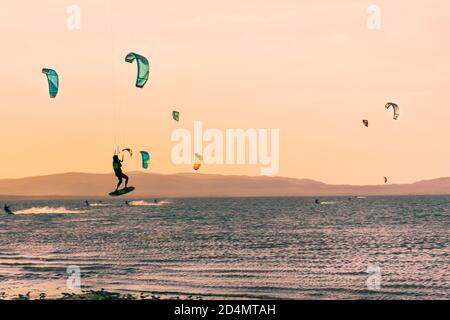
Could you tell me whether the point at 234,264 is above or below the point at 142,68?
below

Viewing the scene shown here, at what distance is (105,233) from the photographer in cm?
7225

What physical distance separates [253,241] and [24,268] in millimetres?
26897

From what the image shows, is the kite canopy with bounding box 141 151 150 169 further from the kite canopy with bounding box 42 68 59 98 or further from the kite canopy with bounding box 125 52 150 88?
the kite canopy with bounding box 125 52 150 88

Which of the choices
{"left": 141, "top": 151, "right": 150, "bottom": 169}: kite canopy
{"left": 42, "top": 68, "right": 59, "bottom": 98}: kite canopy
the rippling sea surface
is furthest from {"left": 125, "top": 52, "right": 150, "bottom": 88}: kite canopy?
{"left": 141, "top": 151, "right": 150, "bottom": 169}: kite canopy

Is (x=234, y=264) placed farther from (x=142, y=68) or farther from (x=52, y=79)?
(x=52, y=79)

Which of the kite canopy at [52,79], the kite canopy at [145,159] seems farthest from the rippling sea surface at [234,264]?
the kite canopy at [52,79]

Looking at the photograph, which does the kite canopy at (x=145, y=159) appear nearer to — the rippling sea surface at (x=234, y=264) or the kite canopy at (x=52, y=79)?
the rippling sea surface at (x=234, y=264)

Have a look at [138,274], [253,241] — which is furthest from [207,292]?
[253,241]

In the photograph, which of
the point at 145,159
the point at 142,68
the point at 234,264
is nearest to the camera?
the point at 142,68

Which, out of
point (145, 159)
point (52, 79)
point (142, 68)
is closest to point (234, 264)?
point (142, 68)

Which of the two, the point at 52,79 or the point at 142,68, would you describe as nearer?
the point at 142,68

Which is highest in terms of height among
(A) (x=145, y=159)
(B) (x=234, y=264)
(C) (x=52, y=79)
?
(C) (x=52, y=79)
